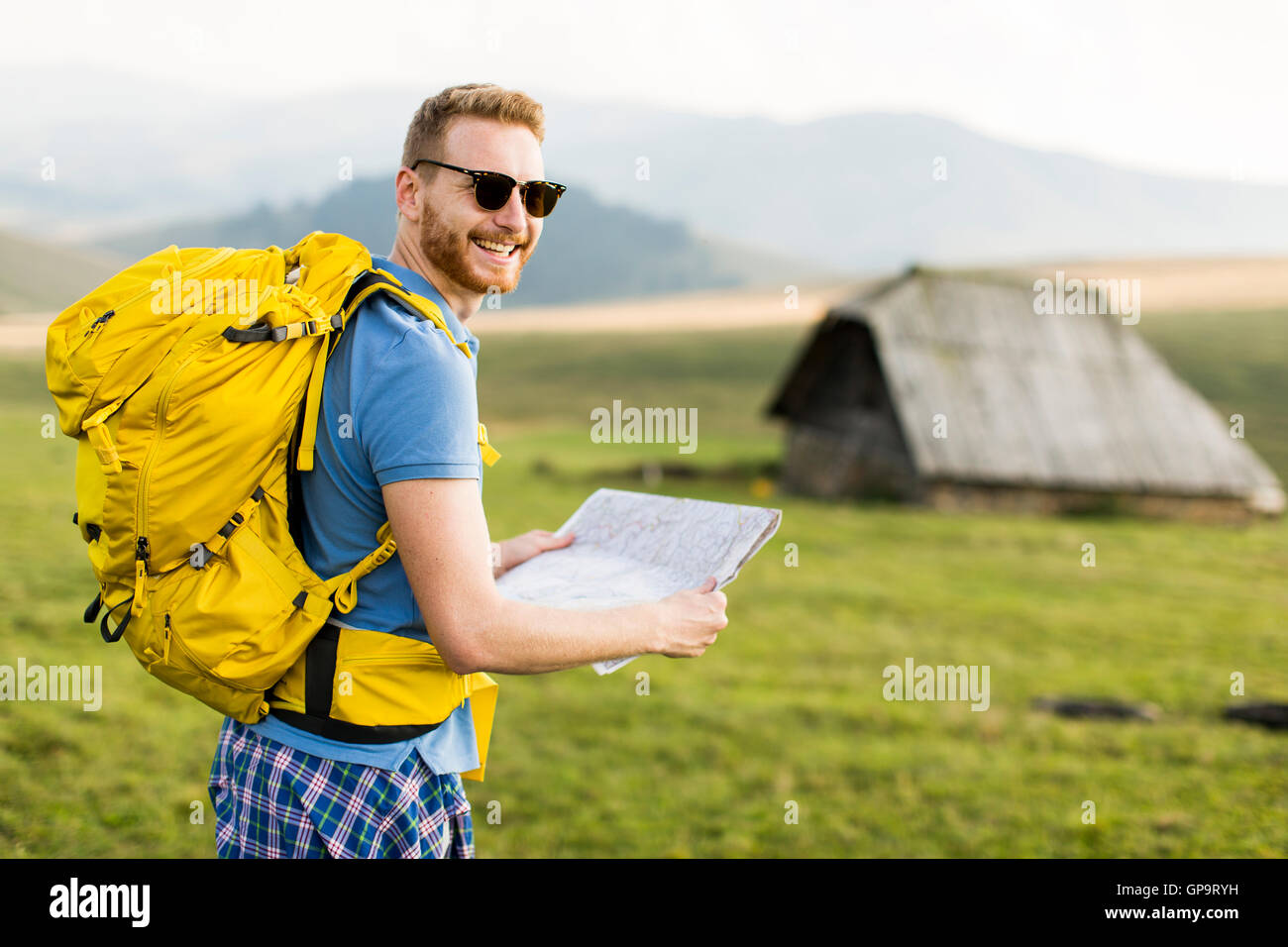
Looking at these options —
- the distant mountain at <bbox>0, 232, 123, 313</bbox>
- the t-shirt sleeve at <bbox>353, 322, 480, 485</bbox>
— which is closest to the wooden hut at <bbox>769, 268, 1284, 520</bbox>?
the distant mountain at <bbox>0, 232, 123, 313</bbox>

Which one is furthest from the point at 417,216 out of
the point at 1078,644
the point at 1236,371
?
Answer: the point at 1236,371

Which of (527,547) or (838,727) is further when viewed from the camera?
(838,727)

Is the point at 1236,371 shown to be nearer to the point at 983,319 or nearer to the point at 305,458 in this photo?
the point at 983,319

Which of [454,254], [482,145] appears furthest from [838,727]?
[482,145]

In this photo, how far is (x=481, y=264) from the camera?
6.77 feet

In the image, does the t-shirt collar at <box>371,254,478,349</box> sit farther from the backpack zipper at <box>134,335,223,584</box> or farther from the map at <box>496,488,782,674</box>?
the map at <box>496,488,782,674</box>

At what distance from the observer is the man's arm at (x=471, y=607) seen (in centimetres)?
171

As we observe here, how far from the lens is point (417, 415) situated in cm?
171

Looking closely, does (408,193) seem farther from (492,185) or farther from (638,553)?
(638,553)

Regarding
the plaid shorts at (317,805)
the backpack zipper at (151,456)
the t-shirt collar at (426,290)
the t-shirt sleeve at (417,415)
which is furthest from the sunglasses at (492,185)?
the plaid shorts at (317,805)

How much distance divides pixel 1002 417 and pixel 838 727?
56.1ft

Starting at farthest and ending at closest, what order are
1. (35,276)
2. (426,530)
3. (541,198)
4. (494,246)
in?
1. (35,276)
2. (541,198)
3. (494,246)
4. (426,530)

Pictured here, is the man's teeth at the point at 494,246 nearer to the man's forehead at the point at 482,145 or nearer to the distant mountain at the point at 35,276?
the man's forehead at the point at 482,145

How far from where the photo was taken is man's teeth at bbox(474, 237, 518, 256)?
6.73 feet
